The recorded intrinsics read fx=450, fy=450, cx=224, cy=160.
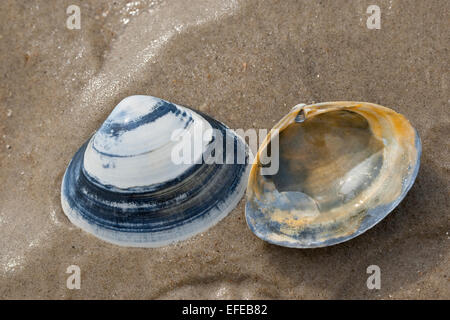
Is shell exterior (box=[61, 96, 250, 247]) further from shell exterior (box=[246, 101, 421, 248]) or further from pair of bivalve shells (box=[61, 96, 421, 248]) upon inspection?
shell exterior (box=[246, 101, 421, 248])

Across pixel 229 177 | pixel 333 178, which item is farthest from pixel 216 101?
pixel 333 178

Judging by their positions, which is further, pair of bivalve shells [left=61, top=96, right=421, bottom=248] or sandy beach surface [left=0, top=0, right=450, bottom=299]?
sandy beach surface [left=0, top=0, right=450, bottom=299]

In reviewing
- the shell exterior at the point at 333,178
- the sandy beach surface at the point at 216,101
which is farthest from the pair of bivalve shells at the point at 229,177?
the sandy beach surface at the point at 216,101

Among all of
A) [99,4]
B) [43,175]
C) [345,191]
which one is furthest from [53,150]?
[345,191]

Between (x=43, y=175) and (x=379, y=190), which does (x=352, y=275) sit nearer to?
(x=379, y=190)

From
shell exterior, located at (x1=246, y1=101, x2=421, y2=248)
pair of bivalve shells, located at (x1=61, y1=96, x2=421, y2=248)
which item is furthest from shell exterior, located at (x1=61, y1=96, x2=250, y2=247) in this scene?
shell exterior, located at (x1=246, y1=101, x2=421, y2=248)
